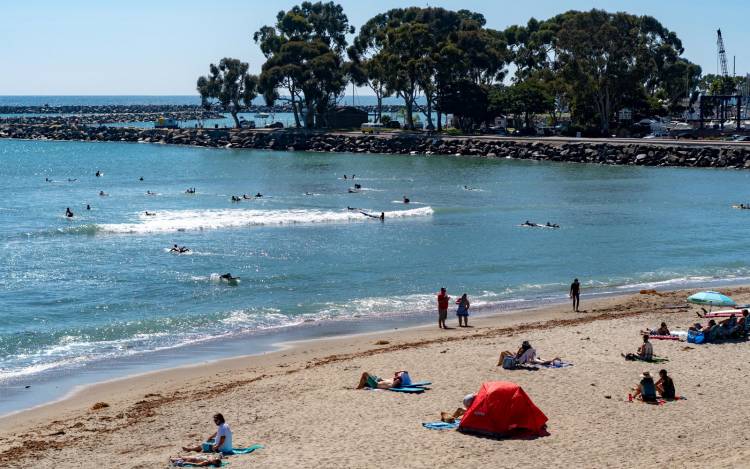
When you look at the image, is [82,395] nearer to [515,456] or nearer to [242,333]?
[242,333]

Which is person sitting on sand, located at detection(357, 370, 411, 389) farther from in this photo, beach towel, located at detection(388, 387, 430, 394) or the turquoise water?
the turquoise water

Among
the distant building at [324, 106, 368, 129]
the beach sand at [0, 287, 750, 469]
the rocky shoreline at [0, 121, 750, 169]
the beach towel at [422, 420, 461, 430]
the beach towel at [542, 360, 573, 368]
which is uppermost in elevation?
the distant building at [324, 106, 368, 129]

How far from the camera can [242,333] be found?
29406mm

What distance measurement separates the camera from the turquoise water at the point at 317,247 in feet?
102

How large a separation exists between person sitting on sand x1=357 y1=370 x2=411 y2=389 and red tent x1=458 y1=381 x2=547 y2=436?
10.4 ft

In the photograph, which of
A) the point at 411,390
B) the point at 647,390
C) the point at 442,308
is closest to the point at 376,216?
the point at 442,308

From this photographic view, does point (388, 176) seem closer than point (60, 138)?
Yes

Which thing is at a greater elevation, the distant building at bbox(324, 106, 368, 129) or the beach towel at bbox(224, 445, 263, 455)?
the distant building at bbox(324, 106, 368, 129)

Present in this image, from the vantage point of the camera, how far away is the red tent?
17828 mm

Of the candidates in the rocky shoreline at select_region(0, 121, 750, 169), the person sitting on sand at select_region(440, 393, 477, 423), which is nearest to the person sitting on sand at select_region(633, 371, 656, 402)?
the person sitting on sand at select_region(440, 393, 477, 423)

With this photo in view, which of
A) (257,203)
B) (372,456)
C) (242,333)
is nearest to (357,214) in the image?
(257,203)

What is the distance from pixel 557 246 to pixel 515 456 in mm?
29635

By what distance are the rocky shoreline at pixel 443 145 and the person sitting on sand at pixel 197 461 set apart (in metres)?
75.1

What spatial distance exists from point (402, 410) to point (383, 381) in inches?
76.7
